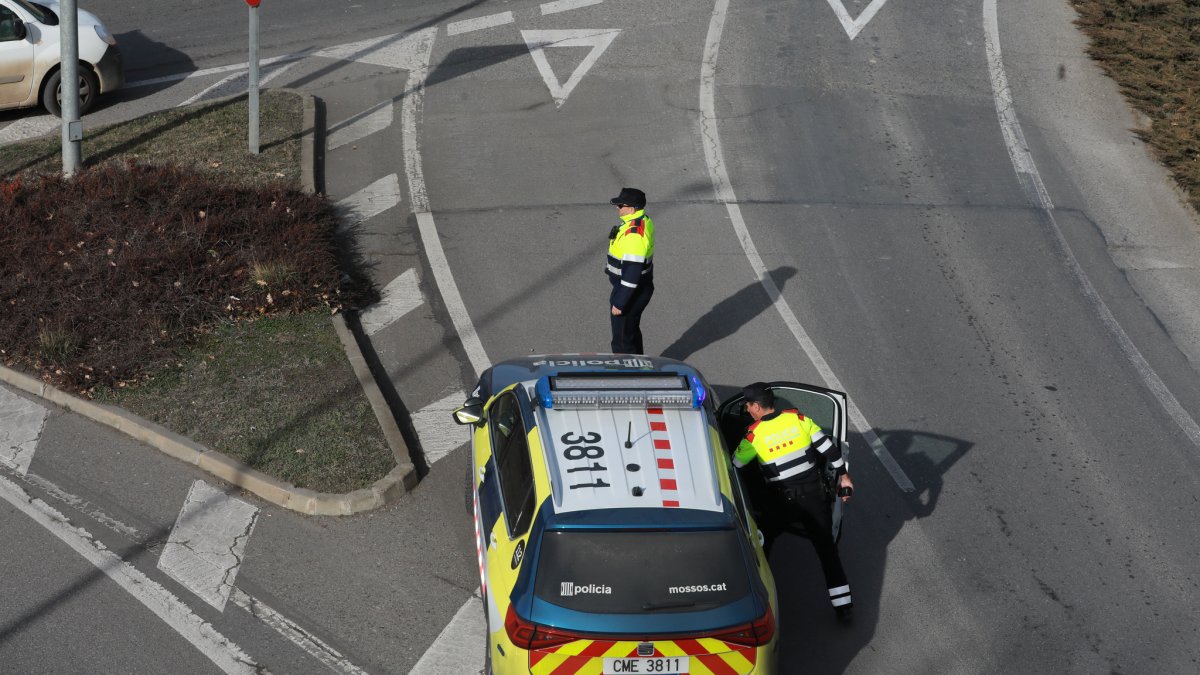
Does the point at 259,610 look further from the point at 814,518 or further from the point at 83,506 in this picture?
the point at 814,518

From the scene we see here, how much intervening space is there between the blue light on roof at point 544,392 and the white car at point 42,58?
10.9m

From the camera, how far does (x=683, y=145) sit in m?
15.9

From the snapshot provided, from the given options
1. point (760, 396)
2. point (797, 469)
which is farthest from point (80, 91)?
point (797, 469)

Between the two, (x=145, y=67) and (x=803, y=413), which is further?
(x=145, y=67)

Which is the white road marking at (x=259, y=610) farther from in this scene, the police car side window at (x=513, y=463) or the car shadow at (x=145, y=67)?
the car shadow at (x=145, y=67)

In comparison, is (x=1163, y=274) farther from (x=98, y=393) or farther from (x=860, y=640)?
(x=98, y=393)

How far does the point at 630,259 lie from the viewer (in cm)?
1047

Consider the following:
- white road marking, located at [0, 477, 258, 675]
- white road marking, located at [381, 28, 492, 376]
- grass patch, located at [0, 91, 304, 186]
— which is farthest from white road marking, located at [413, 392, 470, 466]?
grass patch, located at [0, 91, 304, 186]

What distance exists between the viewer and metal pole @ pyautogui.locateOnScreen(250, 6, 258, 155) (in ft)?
46.0

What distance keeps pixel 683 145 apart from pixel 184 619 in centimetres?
986

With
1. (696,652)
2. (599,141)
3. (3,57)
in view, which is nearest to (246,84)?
(3,57)

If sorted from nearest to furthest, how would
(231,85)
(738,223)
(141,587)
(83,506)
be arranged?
(141,587) < (83,506) < (738,223) < (231,85)

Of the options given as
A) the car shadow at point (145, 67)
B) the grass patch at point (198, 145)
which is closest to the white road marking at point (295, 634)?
the grass patch at point (198, 145)

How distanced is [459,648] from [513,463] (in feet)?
4.49
